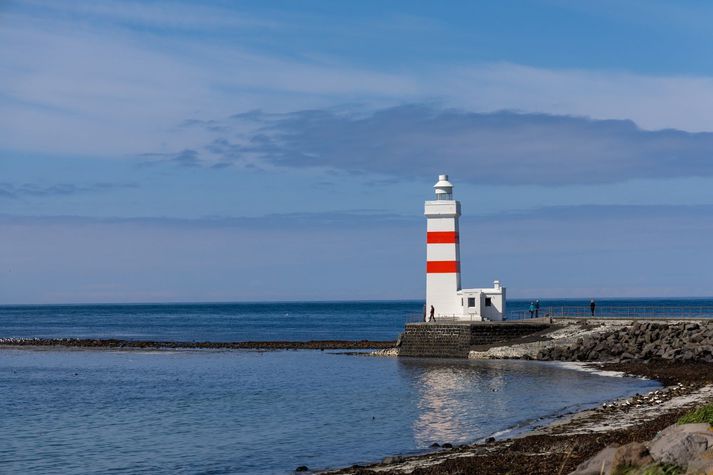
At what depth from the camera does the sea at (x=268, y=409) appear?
21.2 meters

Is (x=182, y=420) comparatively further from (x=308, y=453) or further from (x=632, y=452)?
(x=632, y=452)

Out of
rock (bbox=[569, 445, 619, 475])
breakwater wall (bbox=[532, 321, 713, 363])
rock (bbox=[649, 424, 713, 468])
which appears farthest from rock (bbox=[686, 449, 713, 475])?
breakwater wall (bbox=[532, 321, 713, 363])

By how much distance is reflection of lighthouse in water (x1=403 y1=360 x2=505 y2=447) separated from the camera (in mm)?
23297

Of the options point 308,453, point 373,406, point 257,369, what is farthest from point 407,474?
point 257,369

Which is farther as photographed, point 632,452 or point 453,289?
point 453,289

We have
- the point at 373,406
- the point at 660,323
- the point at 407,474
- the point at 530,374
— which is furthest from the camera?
the point at 660,323

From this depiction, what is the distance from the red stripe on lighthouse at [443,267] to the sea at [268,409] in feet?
13.9

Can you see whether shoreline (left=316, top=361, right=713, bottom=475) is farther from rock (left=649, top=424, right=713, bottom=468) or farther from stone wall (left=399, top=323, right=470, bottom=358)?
stone wall (left=399, top=323, right=470, bottom=358)

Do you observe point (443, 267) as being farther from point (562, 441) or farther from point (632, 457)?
point (632, 457)

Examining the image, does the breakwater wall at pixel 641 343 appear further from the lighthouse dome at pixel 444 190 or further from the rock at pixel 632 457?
the rock at pixel 632 457

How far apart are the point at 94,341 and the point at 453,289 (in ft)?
94.3

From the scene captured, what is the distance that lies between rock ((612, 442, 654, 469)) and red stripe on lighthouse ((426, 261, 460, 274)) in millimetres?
32558

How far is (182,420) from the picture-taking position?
88.1 feet

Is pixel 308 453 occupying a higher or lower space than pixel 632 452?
lower
